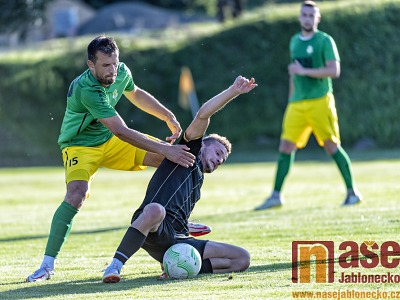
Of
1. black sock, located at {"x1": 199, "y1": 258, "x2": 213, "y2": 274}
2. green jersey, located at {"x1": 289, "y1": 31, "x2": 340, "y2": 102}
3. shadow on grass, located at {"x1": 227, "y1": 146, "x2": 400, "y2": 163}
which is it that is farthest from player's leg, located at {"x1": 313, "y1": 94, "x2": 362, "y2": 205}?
shadow on grass, located at {"x1": 227, "y1": 146, "x2": 400, "y2": 163}

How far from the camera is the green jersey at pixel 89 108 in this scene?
7.95 m

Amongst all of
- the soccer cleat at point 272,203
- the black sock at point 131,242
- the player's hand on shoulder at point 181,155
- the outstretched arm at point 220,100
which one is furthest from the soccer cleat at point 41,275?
the soccer cleat at point 272,203

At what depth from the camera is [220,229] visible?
11180 mm

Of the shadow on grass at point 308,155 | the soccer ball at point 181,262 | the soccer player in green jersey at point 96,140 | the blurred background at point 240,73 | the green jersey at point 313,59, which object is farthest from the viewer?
the blurred background at point 240,73

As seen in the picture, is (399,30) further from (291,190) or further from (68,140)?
(68,140)

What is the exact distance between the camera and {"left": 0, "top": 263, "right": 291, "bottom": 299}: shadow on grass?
6988mm

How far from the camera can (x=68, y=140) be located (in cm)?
839

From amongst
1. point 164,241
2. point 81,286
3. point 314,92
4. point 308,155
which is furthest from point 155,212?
point 308,155

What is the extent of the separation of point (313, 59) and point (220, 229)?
3.04 m

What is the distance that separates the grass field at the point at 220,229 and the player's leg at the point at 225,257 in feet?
0.33

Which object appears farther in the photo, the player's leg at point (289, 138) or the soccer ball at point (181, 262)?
the player's leg at point (289, 138)

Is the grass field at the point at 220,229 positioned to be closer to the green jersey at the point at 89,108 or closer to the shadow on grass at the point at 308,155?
the green jersey at the point at 89,108

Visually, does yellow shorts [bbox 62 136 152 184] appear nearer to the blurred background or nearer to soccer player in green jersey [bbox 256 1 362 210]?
soccer player in green jersey [bbox 256 1 362 210]

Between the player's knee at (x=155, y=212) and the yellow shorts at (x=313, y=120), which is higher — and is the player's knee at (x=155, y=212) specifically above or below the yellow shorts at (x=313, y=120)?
below
